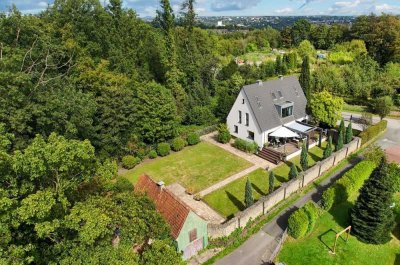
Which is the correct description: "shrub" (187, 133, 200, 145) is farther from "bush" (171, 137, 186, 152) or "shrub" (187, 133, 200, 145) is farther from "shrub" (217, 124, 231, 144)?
"shrub" (217, 124, 231, 144)

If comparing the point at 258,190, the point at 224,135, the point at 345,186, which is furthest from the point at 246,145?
the point at 345,186

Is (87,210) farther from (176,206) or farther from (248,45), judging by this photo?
(248,45)

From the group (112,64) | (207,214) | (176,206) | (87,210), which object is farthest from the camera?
(112,64)

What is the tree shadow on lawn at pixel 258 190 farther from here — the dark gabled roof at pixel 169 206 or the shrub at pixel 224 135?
the shrub at pixel 224 135

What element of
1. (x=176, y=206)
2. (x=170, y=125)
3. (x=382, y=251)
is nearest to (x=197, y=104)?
(x=170, y=125)

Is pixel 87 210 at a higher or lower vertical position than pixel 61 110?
lower

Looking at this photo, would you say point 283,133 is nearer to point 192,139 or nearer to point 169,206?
point 192,139
